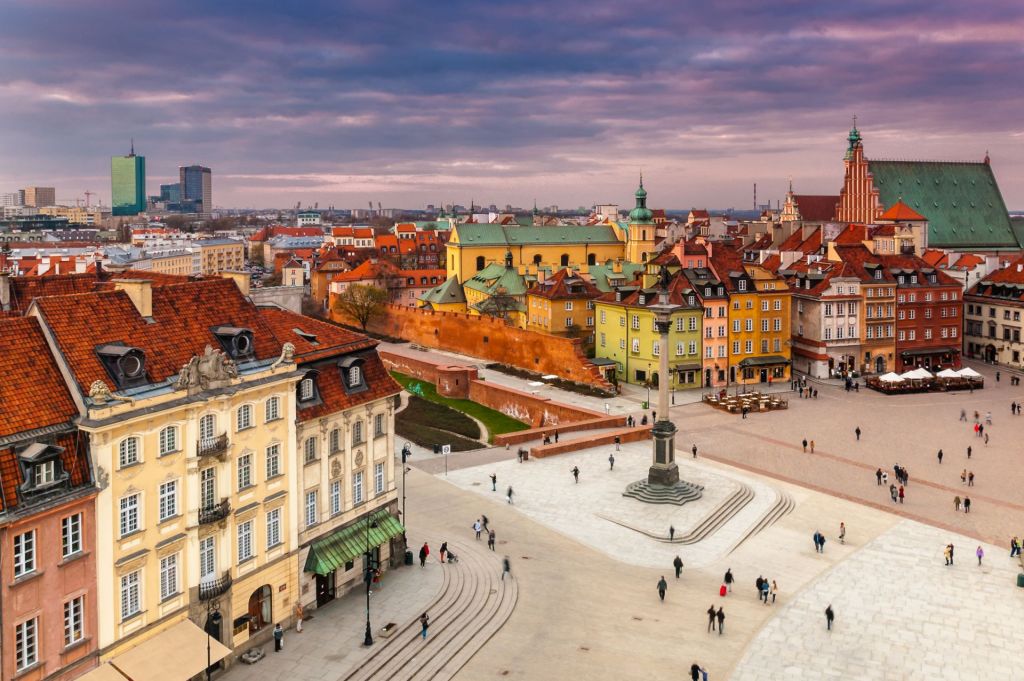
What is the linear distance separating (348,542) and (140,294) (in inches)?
453

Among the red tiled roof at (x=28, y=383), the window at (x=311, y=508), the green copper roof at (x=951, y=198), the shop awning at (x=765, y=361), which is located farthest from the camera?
the green copper roof at (x=951, y=198)

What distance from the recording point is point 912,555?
38188mm

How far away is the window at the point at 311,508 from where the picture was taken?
1236 inches

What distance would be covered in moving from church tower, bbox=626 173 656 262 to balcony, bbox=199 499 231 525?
91669 millimetres

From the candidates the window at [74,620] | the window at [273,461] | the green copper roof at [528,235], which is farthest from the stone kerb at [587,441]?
the green copper roof at [528,235]

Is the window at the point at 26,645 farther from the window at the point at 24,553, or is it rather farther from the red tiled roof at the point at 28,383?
the red tiled roof at the point at 28,383

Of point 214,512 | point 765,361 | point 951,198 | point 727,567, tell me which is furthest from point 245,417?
point 951,198

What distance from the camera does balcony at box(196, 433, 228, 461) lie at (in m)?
26.2

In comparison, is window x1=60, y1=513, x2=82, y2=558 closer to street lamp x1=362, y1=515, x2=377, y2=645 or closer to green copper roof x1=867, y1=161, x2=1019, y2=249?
street lamp x1=362, y1=515, x2=377, y2=645

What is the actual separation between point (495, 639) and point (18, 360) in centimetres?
1711

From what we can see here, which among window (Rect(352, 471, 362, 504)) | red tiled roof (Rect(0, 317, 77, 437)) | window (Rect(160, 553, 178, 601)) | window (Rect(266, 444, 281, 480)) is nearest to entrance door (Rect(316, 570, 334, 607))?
window (Rect(352, 471, 362, 504))

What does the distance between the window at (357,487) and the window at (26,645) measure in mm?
13081

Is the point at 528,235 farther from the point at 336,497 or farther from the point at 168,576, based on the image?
the point at 168,576

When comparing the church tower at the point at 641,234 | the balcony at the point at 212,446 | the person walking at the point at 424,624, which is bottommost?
the person walking at the point at 424,624
